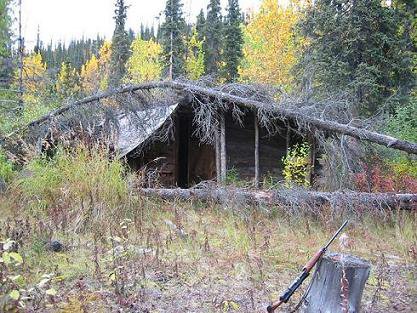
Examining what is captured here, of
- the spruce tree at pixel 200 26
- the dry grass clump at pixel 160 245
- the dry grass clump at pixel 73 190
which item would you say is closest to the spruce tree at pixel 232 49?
the spruce tree at pixel 200 26

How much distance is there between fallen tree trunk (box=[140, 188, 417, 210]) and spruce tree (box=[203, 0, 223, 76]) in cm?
3427

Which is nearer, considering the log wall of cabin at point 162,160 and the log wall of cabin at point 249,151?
the log wall of cabin at point 249,151

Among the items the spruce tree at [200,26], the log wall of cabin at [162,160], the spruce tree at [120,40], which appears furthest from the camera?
the spruce tree at [200,26]

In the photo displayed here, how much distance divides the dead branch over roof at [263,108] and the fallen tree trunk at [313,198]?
1.06 meters

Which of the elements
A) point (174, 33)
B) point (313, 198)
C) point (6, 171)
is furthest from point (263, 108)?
point (174, 33)

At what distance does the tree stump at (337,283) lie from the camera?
3.63m

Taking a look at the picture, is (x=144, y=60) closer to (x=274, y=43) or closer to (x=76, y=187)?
(x=274, y=43)

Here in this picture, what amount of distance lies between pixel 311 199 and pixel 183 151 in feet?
22.2

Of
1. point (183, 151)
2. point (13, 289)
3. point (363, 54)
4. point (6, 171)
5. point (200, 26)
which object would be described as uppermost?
point (200, 26)

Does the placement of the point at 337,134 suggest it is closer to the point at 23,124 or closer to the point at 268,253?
the point at 268,253

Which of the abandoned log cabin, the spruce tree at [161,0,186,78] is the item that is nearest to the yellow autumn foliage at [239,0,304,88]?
the spruce tree at [161,0,186,78]

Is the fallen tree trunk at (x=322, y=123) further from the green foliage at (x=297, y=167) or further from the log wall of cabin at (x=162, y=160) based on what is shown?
the log wall of cabin at (x=162, y=160)

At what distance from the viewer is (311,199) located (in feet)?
28.2

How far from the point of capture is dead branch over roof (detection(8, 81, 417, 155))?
29.5ft
